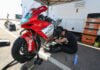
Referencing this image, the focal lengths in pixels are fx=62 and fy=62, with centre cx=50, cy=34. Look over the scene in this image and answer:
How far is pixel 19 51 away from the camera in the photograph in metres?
1.29

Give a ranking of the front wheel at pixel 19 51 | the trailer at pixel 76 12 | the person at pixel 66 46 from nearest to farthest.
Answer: the front wheel at pixel 19 51 → the person at pixel 66 46 → the trailer at pixel 76 12

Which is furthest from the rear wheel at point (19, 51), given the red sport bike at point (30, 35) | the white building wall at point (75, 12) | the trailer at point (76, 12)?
the white building wall at point (75, 12)

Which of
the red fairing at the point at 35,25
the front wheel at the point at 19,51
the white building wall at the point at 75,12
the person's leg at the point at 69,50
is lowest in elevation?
the person's leg at the point at 69,50

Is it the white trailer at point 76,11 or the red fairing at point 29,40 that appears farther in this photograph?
the white trailer at point 76,11

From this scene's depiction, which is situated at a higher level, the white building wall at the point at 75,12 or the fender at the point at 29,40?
the white building wall at the point at 75,12

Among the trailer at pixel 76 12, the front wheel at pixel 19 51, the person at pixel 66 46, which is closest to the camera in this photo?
the front wheel at pixel 19 51

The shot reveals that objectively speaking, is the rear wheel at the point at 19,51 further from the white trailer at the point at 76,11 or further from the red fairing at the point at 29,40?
the white trailer at the point at 76,11

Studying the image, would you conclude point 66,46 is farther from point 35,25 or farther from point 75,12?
point 75,12

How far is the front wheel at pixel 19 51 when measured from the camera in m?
1.21

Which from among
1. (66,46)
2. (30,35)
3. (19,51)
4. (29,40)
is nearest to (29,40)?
(29,40)

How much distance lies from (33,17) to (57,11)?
390 centimetres

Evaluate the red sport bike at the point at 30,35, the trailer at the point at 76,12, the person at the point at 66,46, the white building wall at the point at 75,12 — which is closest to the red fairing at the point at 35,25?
the red sport bike at the point at 30,35

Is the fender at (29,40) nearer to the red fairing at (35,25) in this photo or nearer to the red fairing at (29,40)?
the red fairing at (29,40)

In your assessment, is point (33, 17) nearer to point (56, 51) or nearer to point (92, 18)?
point (56, 51)
